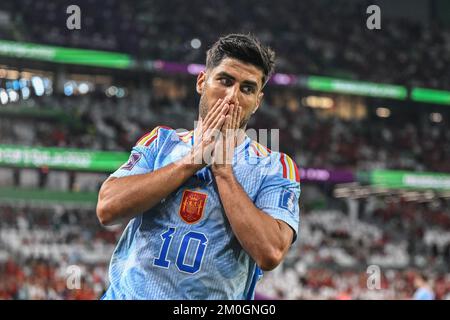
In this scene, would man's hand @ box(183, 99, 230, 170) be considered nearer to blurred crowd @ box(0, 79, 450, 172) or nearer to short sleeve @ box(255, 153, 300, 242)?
short sleeve @ box(255, 153, 300, 242)

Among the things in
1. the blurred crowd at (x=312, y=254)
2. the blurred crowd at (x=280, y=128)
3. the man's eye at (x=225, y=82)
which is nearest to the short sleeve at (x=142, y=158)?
the man's eye at (x=225, y=82)

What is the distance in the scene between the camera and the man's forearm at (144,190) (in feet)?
8.60

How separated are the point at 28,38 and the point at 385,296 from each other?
16.2 m

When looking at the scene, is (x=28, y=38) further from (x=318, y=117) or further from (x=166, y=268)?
(x=166, y=268)

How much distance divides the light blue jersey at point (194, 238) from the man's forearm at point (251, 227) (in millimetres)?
130

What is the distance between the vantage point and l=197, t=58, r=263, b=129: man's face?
9.03 ft

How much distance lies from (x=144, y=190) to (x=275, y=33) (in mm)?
31429

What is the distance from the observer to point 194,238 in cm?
270

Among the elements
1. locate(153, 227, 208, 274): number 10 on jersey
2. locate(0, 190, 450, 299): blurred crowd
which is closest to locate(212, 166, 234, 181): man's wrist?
locate(153, 227, 208, 274): number 10 on jersey

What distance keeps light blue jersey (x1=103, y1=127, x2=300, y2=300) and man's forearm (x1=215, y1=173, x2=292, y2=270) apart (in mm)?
130

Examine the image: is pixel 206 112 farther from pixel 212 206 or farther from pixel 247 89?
pixel 212 206

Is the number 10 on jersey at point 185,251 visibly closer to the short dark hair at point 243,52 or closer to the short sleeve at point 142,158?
the short sleeve at point 142,158

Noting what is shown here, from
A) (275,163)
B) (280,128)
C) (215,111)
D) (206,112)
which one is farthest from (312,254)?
(215,111)

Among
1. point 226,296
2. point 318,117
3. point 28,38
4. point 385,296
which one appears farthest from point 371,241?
point 226,296
